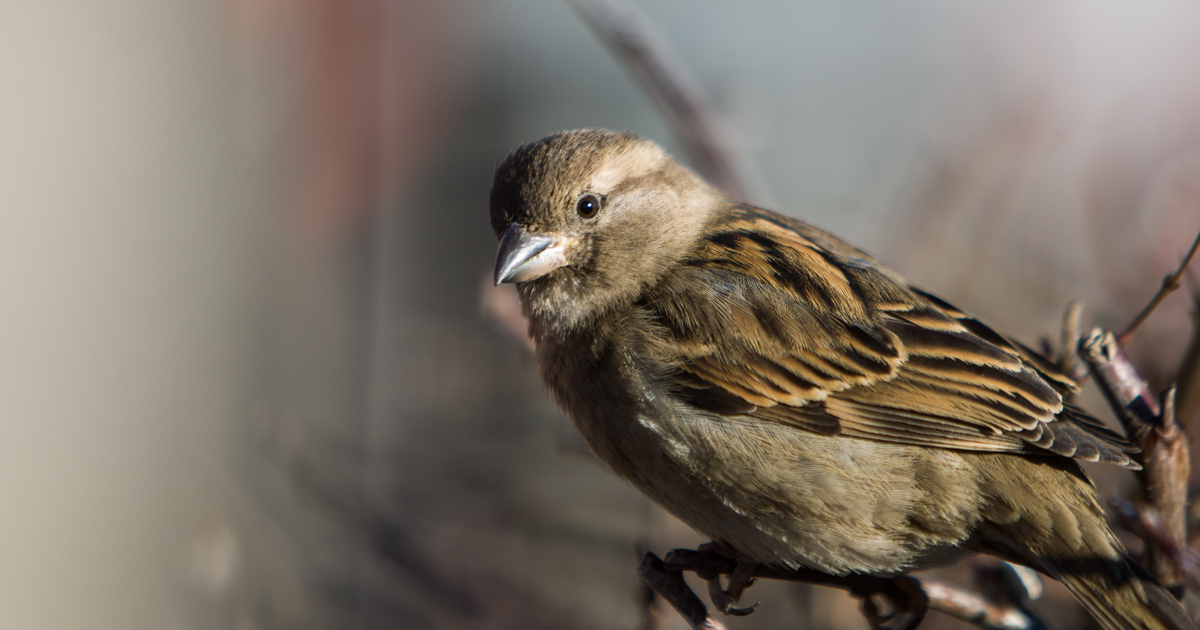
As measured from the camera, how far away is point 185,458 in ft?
10.5

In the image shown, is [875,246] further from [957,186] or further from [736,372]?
[736,372]

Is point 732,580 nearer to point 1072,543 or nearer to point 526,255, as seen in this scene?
point 1072,543

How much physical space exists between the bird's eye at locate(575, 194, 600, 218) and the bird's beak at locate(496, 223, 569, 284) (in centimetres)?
9

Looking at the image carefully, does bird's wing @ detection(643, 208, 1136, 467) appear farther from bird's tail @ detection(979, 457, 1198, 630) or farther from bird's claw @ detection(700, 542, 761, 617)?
bird's claw @ detection(700, 542, 761, 617)

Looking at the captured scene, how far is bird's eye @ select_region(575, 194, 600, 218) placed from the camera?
92.2 inches

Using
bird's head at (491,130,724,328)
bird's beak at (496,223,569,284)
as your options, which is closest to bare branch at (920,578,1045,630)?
bird's head at (491,130,724,328)

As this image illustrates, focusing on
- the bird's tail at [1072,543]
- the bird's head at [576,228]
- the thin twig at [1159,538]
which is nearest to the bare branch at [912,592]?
the bird's tail at [1072,543]

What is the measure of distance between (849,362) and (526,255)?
77 centimetres

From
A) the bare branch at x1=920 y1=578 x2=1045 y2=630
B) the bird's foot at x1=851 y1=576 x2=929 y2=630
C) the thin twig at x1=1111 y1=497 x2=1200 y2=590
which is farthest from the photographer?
the bird's foot at x1=851 y1=576 x2=929 y2=630

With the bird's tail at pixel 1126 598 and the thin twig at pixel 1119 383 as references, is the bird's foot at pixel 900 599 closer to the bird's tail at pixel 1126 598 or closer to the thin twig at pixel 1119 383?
the bird's tail at pixel 1126 598

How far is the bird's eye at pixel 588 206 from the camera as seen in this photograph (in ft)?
7.68

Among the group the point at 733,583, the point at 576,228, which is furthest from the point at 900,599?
the point at 576,228

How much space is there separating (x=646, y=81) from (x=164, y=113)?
5.21ft

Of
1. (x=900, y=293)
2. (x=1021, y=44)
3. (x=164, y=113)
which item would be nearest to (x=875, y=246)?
(x=1021, y=44)
